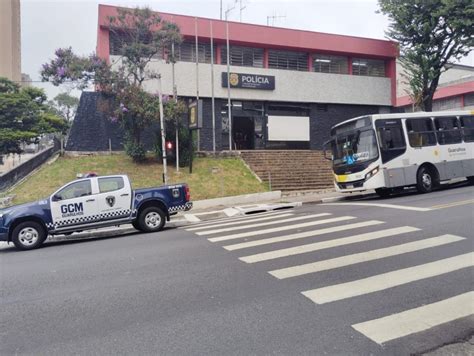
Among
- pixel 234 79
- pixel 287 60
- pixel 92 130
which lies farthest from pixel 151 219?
pixel 287 60

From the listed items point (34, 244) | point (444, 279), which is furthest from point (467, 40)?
point (34, 244)

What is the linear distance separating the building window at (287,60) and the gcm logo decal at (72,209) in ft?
65.0

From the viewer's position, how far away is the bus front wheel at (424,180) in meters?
15.7

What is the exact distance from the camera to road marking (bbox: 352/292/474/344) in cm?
404

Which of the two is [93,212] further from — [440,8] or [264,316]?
[440,8]

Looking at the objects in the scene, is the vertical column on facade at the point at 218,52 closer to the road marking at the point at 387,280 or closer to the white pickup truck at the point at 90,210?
the white pickup truck at the point at 90,210

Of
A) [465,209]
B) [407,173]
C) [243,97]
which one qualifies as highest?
[243,97]

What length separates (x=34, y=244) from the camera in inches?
405

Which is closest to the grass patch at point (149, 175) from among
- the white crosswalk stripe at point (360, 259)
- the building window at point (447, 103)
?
the white crosswalk stripe at point (360, 259)

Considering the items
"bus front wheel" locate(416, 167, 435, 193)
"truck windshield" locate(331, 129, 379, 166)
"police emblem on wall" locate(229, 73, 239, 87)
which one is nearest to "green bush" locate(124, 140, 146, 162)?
"police emblem on wall" locate(229, 73, 239, 87)

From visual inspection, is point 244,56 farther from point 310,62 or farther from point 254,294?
point 254,294

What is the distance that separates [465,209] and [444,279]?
6.07 m

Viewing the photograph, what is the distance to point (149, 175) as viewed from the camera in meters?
19.3

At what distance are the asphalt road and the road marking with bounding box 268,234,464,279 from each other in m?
0.02
